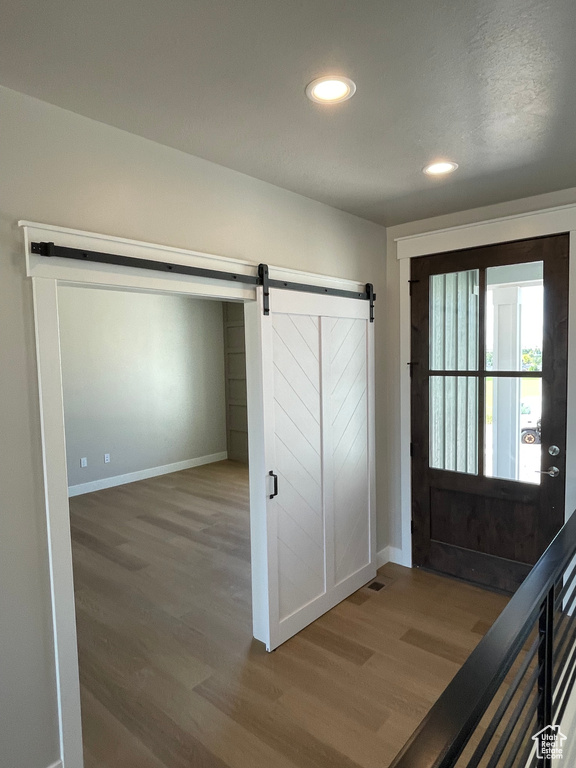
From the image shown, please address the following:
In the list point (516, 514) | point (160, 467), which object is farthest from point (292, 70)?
point (160, 467)

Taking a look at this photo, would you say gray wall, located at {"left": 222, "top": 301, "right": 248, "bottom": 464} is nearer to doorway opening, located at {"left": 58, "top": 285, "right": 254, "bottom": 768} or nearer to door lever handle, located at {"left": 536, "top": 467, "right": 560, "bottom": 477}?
doorway opening, located at {"left": 58, "top": 285, "right": 254, "bottom": 768}

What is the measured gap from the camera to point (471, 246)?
3.23 meters

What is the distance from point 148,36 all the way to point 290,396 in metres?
1.82

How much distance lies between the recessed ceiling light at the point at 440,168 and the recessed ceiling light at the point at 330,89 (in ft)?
2.83

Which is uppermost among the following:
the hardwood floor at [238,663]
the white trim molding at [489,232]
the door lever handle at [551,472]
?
the white trim molding at [489,232]

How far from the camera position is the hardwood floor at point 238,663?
2.06 m

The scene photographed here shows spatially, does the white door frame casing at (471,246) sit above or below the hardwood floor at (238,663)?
above

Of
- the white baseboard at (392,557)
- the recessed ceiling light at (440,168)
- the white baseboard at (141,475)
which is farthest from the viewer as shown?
the white baseboard at (141,475)

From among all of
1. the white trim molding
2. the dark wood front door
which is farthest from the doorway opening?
the white trim molding

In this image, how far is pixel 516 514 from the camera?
3205mm

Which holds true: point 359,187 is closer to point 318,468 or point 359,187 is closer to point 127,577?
point 318,468

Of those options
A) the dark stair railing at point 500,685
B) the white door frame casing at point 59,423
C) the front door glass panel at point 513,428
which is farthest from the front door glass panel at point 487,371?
the white door frame casing at point 59,423

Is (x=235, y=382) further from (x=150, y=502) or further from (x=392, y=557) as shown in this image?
(x=392, y=557)

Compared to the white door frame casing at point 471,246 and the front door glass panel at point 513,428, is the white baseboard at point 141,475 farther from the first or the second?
the front door glass panel at point 513,428
